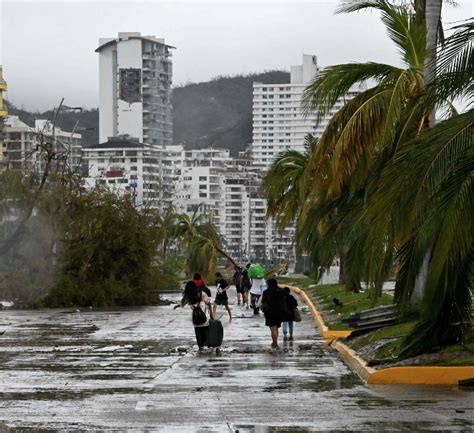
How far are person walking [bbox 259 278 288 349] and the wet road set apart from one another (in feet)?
1.91

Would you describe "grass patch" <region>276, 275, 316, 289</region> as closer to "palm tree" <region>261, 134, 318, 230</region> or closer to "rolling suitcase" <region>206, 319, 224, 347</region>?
"palm tree" <region>261, 134, 318, 230</region>

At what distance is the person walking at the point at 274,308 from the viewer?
26984mm

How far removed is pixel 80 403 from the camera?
16.6 metres

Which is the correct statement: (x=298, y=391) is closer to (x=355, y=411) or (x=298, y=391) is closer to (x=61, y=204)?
(x=355, y=411)

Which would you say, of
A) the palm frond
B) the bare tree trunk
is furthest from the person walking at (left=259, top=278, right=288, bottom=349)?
the bare tree trunk

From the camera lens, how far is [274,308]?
1072 inches

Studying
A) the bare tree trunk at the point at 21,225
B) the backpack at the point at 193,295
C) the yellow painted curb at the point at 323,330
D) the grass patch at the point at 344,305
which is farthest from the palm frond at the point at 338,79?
the bare tree trunk at the point at 21,225

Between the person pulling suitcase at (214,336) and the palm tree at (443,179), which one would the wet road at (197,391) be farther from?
the palm tree at (443,179)

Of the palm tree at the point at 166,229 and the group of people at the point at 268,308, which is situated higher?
the palm tree at the point at 166,229

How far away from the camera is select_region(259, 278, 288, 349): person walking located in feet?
88.5

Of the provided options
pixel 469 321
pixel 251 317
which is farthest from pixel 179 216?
pixel 469 321

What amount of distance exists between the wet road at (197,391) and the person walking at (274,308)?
1.91ft

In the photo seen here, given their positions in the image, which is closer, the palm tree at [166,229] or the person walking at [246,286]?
the person walking at [246,286]

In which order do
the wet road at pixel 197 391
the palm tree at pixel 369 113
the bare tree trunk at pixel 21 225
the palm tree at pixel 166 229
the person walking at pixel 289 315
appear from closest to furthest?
the wet road at pixel 197 391 < the palm tree at pixel 369 113 < the person walking at pixel 289 315 < the bare tree trunk at pixel 21 225 < the palm tree at pixel 166 229
